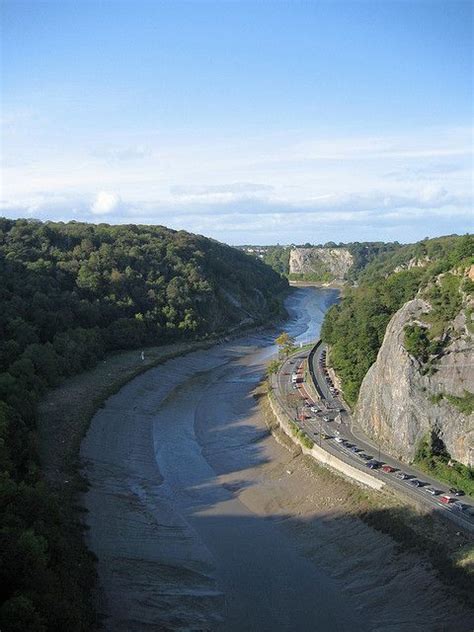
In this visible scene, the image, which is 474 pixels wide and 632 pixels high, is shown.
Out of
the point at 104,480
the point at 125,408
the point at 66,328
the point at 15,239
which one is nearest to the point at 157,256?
the point at 15,239

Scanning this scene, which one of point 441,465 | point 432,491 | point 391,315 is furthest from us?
point 391,315

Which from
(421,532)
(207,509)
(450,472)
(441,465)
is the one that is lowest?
(207,509)

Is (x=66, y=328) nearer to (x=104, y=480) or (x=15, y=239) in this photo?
(x=15, y=239)

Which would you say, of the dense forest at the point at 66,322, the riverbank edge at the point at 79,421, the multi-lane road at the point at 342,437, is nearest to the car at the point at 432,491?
the multi-lane road at the point at 342,437

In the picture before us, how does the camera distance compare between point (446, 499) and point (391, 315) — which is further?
point (391, 315)

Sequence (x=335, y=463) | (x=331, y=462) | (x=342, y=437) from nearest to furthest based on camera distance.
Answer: (x=335, y=463) < (x=331, y=462) < (x=342, y=437)

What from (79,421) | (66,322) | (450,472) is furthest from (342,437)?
(66,322)

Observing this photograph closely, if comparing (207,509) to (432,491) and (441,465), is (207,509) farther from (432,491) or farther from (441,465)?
(441,465)

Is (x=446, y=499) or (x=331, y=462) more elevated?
(x=446, y=499)
